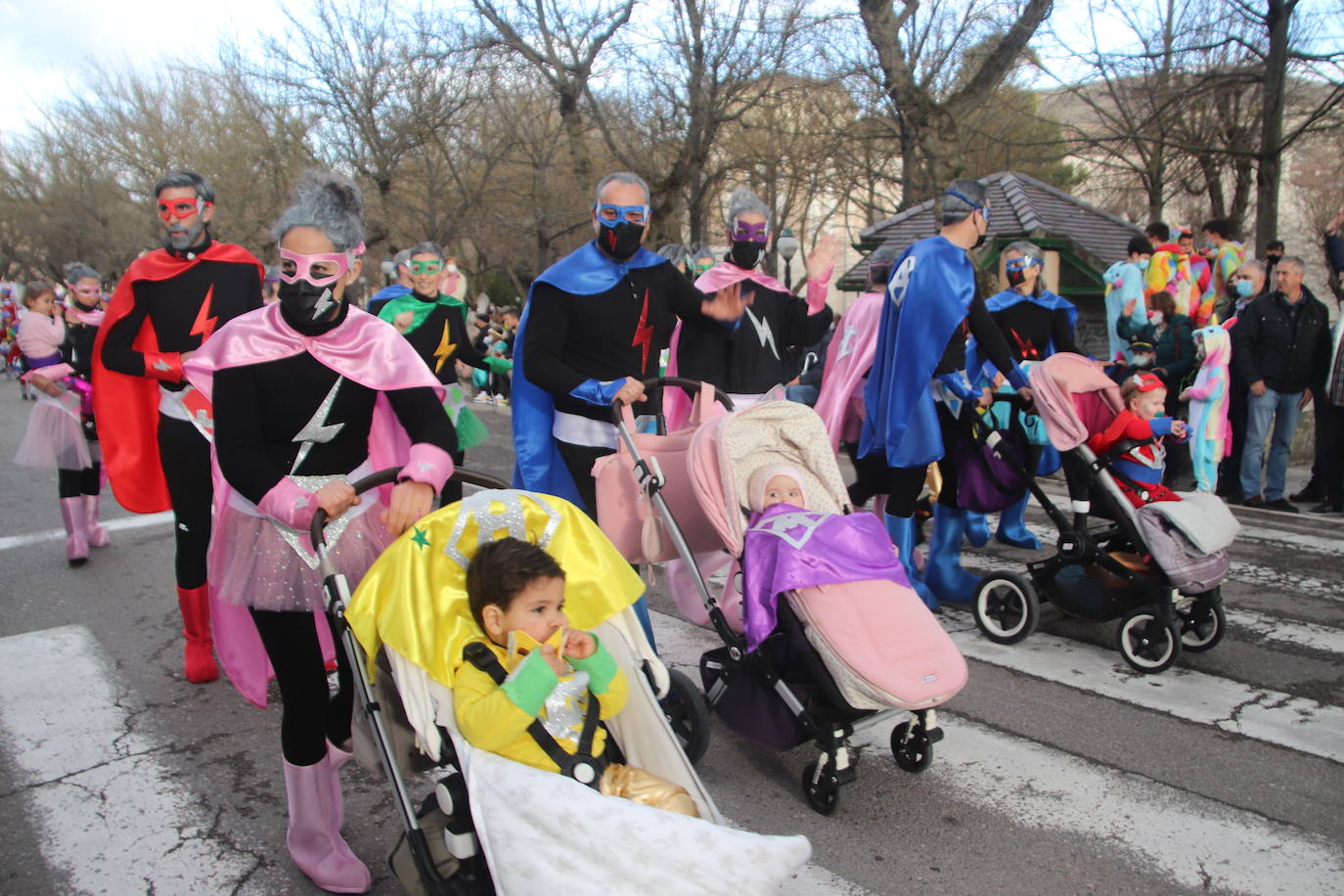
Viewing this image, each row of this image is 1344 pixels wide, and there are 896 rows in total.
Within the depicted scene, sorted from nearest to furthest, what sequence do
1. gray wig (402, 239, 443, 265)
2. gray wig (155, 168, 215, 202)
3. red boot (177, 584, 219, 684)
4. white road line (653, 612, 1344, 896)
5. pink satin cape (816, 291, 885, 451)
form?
white road line (653, 612, 1344, 896)
gray wig (155, 168, 215, 202)
red boot (177, 584, 219, 684)
pink satin cape (816, 291, 885, 451)
gray wig (402, 239, 443, 265)

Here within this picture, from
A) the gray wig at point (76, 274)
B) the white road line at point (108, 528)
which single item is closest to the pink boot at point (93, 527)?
the white road line at point (108, 528)

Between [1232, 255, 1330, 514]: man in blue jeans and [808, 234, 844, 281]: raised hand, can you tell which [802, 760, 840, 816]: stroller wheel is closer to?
[808, 234, 844, 281]: raised hand

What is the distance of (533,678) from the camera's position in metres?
2.60

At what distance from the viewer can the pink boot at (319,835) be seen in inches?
125

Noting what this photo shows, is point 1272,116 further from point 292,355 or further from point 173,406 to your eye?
point 292,355

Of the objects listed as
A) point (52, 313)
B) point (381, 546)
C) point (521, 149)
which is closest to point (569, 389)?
point (381, 546)

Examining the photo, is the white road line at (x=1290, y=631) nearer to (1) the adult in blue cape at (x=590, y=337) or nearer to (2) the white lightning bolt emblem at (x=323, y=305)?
(1) the adult in blue cape at (x=590, y=337)

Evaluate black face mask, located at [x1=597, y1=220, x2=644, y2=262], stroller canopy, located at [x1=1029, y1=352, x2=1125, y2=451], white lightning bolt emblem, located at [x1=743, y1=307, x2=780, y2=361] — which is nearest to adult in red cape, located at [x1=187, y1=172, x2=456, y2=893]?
black face mask, located at [x1=597, y1=220, x2=644, y2=262]

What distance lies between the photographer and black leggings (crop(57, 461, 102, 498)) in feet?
24.0

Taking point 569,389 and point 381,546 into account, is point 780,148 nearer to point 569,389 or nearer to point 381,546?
point 569,389

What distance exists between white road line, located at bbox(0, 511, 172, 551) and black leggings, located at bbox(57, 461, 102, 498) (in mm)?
534

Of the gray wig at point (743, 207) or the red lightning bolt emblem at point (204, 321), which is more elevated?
the gray wig at point (743, 207)

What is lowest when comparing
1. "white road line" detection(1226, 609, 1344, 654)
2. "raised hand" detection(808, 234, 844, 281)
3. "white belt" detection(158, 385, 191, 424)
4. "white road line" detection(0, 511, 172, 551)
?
"white road line" detection(0, 511, 172, 551)

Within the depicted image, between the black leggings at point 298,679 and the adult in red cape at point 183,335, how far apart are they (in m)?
1.95
